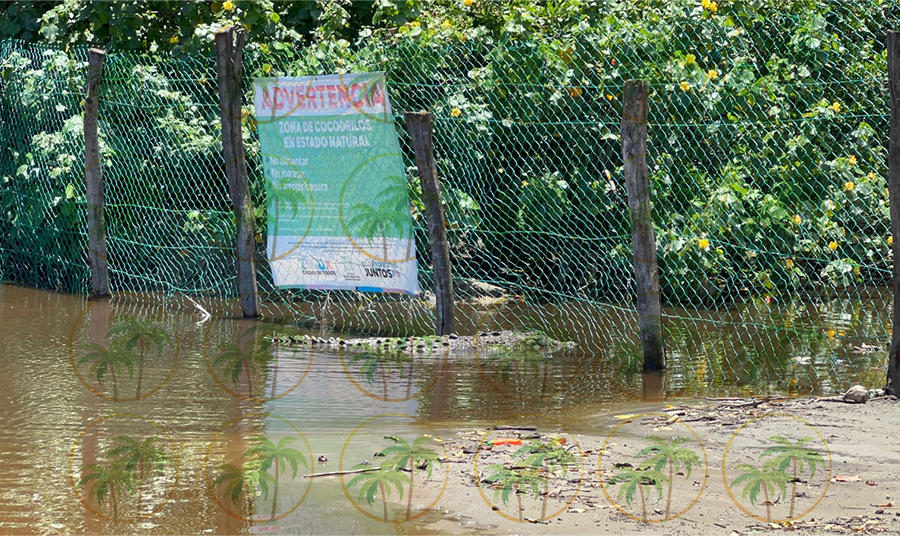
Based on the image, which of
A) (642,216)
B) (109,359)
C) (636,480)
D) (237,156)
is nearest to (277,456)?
(636,480)

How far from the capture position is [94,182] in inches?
342

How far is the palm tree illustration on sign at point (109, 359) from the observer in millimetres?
6074

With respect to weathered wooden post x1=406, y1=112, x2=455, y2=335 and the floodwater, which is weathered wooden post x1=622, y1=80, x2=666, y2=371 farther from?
weathered wooden post x1=406, y1=112, x2=455, y2=335

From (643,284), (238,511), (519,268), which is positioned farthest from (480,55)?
(238,511)

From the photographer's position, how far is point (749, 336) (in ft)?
23.3

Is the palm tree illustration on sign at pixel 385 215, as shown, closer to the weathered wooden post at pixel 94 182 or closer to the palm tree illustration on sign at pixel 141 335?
the palm tree illustration on sign at pixel 141 335

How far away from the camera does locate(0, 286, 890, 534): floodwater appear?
12.6 feet

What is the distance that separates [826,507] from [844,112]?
17.7 ft

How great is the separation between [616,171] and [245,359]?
11.1ft

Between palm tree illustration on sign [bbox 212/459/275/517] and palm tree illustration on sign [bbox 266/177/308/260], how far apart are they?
3487mm

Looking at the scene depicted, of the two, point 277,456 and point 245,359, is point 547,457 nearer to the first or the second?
point 277,456

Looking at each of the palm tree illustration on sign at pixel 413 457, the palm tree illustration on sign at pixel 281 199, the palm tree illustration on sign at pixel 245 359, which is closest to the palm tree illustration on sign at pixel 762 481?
the palm tree illustration on sign at pixel 413 457

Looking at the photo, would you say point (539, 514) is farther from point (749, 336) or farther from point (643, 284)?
point (749, 336)

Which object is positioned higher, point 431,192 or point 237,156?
point 237,156
